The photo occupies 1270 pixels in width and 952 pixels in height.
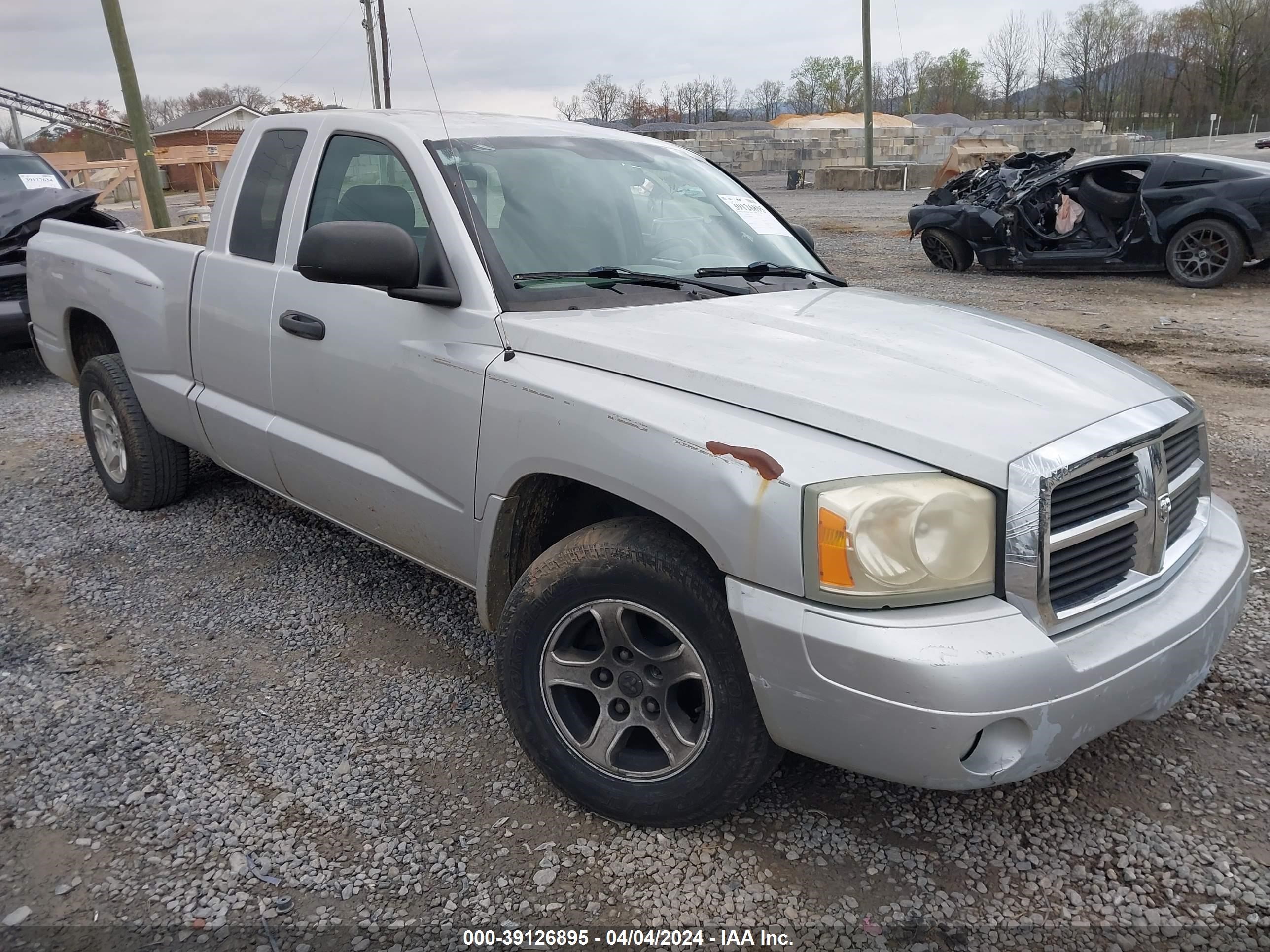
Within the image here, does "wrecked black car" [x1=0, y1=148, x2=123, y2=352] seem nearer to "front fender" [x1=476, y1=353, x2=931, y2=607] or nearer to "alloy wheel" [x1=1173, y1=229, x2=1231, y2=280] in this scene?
"front fender" [x1=476, y1=353, x2=931, y2=607]

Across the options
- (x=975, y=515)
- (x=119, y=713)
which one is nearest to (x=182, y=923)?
(x=119, y=713)

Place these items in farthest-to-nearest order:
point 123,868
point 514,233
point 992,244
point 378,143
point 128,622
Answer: point 992,244 → point 128,622 → point 378,143 → point 514,233 → point 123,868

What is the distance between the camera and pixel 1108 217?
11727 millimetres

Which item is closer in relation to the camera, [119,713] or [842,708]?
[842,708]

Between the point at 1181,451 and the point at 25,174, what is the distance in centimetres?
976

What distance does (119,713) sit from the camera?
3.15 metres

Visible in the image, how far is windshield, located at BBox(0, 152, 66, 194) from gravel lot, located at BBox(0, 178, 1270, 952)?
6.18 m

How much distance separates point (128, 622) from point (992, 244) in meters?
11.7

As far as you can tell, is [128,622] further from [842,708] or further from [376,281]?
[842,708]

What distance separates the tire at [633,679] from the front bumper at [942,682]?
0.12 meters

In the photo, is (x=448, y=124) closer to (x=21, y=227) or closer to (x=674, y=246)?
(x=674, y=246)

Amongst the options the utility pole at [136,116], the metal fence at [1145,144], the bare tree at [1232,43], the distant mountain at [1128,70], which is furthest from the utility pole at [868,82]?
the distant mountain at [1128,70]

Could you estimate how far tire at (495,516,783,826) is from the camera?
2.28 m

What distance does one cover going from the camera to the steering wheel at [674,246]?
3291 mm
